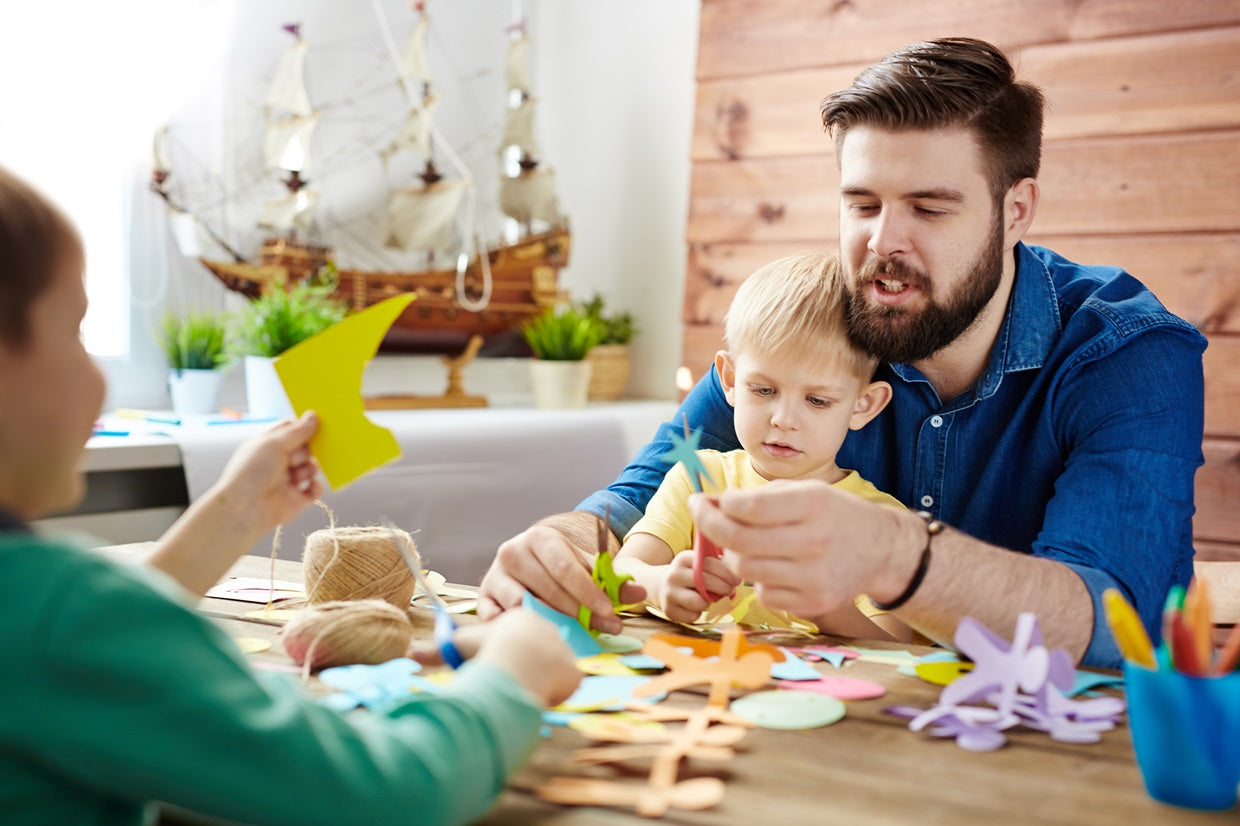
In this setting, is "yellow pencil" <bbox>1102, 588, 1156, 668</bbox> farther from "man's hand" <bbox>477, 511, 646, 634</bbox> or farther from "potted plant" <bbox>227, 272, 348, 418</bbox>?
"potted plant" <bbox>227, 272, 348, 418</bbox>

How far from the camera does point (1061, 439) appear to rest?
55.6 inches

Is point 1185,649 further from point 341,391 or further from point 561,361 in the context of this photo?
point 561,361

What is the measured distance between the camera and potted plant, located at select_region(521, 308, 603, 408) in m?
3.25

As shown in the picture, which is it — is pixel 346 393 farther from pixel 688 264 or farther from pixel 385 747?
pixel 688 264

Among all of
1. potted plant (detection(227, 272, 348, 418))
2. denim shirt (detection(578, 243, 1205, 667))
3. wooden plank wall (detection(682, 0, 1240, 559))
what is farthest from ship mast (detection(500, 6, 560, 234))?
denim shirt (detection(578, 243, 1205, 667))

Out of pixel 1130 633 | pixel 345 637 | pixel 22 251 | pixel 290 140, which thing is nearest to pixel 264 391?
pixel 290 140

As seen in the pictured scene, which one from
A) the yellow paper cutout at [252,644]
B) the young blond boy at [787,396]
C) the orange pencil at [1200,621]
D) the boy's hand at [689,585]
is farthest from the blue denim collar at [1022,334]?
the yellow paper cutout at [252,644]

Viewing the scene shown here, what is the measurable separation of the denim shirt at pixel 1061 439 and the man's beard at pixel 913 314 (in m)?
0.06

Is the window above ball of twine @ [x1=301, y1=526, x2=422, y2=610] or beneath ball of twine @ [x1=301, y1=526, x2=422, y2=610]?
above

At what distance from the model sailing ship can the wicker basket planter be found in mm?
240

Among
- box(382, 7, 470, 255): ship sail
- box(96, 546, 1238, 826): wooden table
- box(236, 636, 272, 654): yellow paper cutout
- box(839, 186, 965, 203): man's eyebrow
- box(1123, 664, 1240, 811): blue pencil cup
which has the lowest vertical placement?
box(236, 636, 272, 654): yellow paper cutout

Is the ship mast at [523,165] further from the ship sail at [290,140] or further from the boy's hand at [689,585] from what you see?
the boy's hand at [689,585]

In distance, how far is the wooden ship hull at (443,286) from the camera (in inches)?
113

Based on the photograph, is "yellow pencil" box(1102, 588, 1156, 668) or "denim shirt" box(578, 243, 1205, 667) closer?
"yellow pencil" box(1102, 588, 1156, 668)
